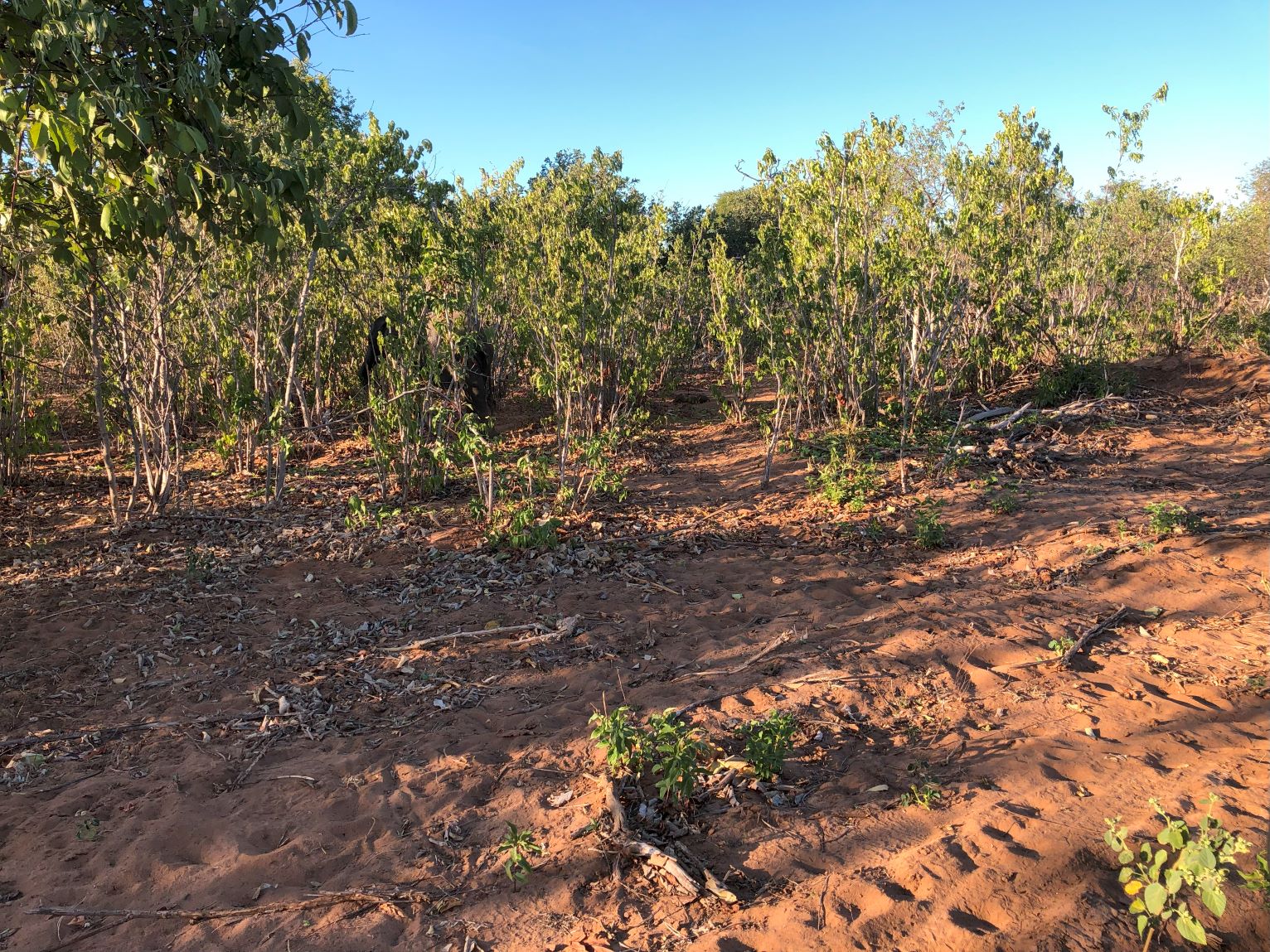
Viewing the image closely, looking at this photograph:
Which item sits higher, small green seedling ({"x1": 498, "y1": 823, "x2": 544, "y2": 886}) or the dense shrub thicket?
the dense shrub thicket

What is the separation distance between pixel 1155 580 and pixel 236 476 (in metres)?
7.65

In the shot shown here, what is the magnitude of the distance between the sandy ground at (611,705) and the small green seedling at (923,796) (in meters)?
0.03

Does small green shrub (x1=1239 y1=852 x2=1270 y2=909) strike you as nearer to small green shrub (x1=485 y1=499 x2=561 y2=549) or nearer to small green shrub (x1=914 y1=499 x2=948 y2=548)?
small green shrub (x1=914 y1=499 x2=948 y2=548)

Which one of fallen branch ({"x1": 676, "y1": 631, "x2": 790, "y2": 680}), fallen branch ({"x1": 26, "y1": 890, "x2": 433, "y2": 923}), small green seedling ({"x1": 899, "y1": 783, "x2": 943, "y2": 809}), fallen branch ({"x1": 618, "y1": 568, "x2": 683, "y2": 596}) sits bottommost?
fallen branch ({"x1": 26, "y1": 890, "x2": 433, "y2": 923})

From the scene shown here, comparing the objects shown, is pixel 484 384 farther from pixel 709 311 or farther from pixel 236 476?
pixel 709 311

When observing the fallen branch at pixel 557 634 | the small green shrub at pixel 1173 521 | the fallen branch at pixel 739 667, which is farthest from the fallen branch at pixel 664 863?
the small green shrub at pixel 1173 521

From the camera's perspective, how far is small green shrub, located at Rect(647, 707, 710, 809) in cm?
263

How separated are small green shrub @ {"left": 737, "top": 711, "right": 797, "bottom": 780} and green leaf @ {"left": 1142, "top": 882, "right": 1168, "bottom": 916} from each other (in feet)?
4.17

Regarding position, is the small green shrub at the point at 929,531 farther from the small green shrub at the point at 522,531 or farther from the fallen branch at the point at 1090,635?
the small green shrub at the point at 522,531

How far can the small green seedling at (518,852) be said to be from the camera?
238cm

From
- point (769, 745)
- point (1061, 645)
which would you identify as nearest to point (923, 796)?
point (769, 745)

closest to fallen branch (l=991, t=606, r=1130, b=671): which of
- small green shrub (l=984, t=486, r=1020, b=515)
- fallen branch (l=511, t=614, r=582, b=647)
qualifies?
small green shrub (l=984, t=486, r=1020, b=515)

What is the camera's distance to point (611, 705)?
3482 millimetres

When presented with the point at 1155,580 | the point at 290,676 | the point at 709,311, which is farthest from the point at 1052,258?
the point at 290,676
